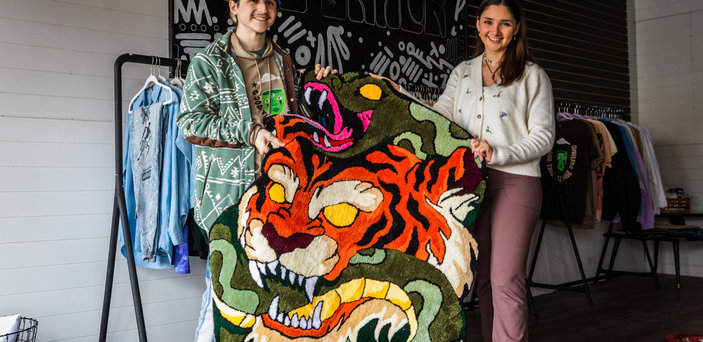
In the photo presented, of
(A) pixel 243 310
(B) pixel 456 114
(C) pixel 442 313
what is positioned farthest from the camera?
(B) pixel 456 114

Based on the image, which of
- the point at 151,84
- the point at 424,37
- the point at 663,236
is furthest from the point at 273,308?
the point at 663,236

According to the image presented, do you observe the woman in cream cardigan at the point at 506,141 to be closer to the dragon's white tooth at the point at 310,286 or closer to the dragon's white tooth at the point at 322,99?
the dragon's white tooth at the point at 322,99

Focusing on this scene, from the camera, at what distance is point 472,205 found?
2.09m

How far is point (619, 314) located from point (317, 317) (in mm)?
2982

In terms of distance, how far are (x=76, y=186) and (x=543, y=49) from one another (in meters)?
3.66

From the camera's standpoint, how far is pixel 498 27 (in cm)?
235

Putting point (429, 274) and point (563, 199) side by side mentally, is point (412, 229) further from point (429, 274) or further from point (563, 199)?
point (563, 199)

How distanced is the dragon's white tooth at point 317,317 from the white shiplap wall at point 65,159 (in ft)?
4.93

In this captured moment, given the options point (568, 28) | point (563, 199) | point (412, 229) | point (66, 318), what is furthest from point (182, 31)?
point (568, 28)

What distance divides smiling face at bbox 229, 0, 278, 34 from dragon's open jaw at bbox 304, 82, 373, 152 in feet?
0.84

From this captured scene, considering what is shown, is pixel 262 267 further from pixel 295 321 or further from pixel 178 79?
pixel 178 79

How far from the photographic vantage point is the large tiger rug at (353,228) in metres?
1.71

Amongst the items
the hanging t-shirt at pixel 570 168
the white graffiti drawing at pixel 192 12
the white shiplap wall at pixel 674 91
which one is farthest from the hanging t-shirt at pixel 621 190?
the white graffiti drawing at pixel 192 12

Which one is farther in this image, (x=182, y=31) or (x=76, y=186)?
(x=182, y=31)
